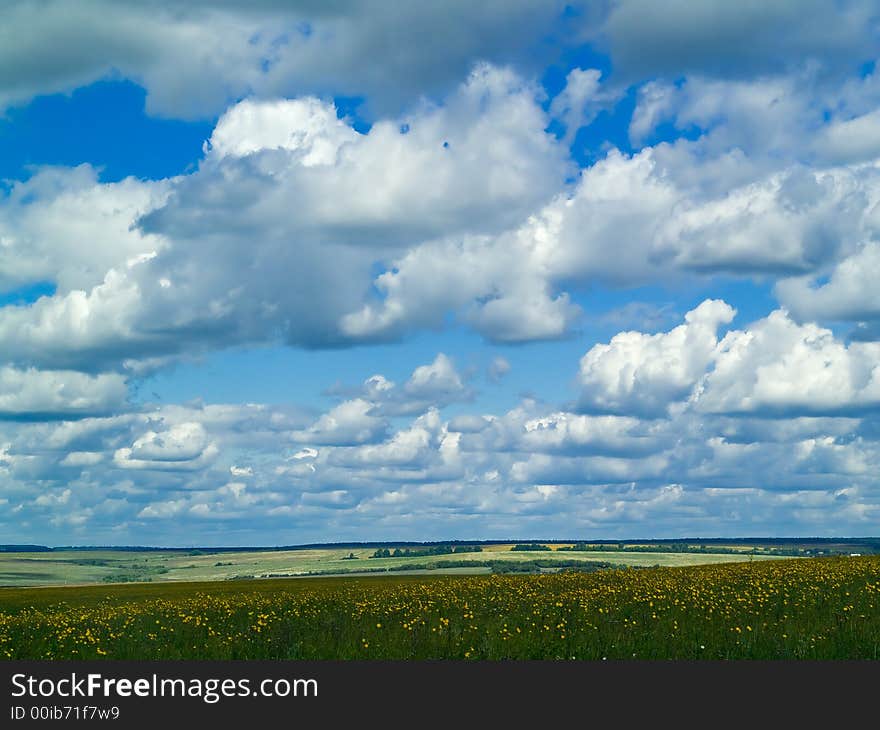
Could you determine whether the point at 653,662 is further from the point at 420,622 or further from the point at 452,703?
the point at 420,622

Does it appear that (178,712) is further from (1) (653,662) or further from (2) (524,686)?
(1) (653,662)

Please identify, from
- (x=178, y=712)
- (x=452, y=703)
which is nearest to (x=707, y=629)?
(x=452, y=703)

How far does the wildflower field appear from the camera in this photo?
20.6 m

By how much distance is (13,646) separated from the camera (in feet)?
78.1

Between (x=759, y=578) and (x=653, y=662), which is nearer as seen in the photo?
(x=653, y=662)

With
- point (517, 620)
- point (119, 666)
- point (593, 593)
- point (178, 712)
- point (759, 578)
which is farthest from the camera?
point (759, 578)

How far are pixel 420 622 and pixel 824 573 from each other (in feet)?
56.2

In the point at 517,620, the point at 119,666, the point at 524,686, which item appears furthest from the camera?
the point at 517,620

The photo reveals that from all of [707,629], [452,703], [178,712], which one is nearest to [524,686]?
[452,703]

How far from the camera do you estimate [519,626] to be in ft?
78.3

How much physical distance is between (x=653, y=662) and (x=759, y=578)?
1656 centimetres

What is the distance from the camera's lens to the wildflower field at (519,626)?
67.5 ft

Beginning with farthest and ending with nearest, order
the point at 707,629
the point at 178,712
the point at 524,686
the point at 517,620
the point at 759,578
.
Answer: the point at 759,578
the point at 517,620
the point at 707,629
the point at 524,686
the point at 178,712

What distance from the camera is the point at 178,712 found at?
617 inches
